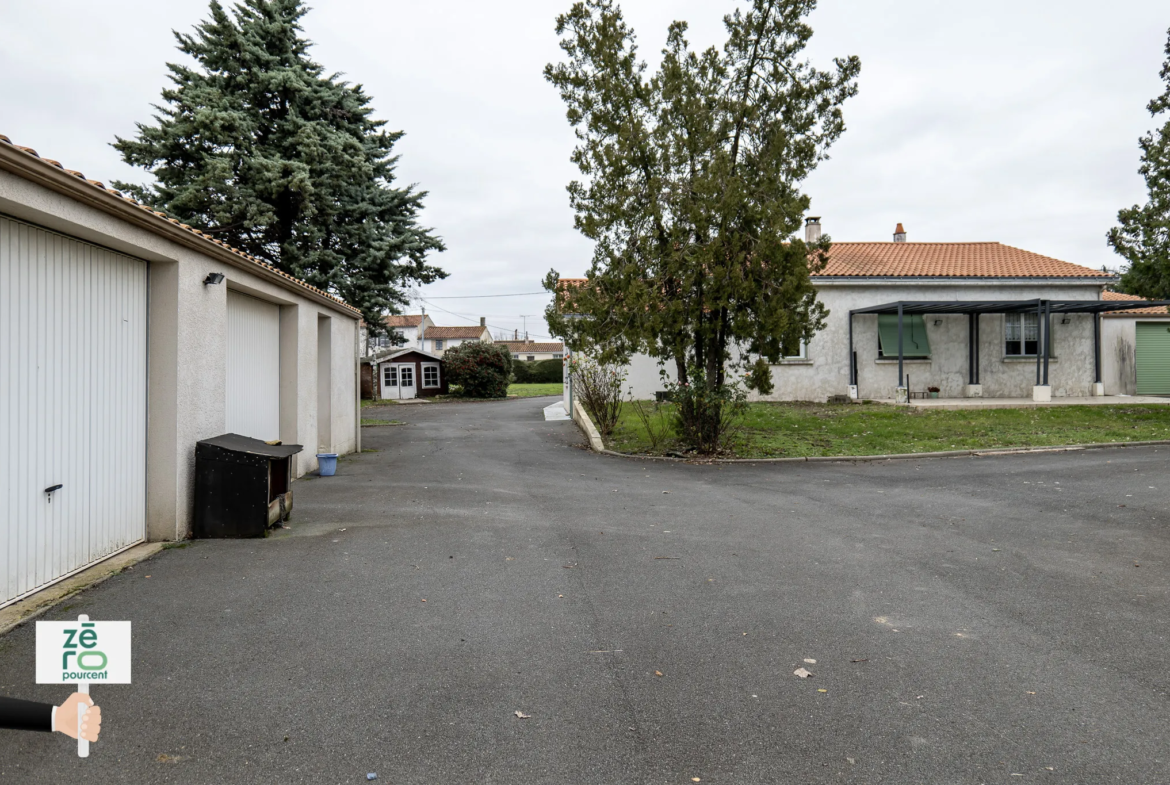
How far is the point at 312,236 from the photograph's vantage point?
24031 mm

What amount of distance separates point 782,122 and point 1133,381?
63.7 feet

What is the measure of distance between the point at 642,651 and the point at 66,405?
4769mm

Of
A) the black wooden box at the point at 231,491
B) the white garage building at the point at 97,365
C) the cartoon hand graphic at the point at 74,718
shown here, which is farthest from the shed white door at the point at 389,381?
the cartoon hand graphic at the point at 74,718

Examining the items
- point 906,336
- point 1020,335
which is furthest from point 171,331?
point 1020,335

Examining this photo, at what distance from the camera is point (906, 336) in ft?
76.7

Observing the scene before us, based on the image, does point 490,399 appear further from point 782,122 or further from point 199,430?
point 199,430

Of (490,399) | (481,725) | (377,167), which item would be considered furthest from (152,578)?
(490,399)

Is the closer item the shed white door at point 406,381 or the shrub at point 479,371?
the shrub at point 479,371

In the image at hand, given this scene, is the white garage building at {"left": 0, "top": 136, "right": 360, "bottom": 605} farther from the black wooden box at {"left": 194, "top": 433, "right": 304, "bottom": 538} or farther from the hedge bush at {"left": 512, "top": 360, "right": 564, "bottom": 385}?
the hedge bush at {"left": 512, "top": 360, "right": 564, "bottom": 385}

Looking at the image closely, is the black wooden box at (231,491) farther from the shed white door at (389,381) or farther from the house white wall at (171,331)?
the shed white door at (389,381)

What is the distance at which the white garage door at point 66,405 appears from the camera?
5031 millimetres

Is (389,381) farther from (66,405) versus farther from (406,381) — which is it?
(66,405)

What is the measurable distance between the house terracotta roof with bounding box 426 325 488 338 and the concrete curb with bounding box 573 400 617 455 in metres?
70.5

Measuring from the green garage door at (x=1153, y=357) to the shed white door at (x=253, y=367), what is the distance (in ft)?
90.1
